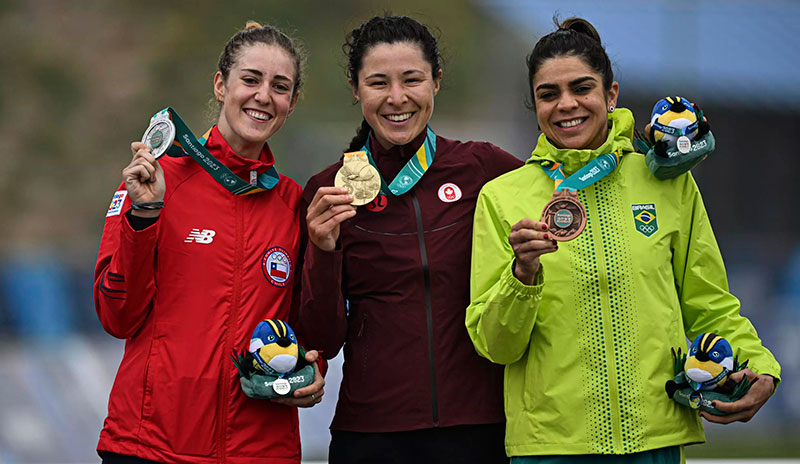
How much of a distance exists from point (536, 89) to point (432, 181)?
1.43 ft

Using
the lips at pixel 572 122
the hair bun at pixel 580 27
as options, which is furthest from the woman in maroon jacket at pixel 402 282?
the hair bun at pixel 580 27

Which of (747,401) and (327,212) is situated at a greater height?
(327,212)

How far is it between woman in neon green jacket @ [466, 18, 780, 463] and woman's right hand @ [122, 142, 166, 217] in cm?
95

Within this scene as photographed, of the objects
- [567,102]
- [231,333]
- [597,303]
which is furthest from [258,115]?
[597,303]

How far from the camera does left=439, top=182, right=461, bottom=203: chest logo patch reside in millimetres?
2902

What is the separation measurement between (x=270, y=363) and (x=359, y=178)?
2.10 feet

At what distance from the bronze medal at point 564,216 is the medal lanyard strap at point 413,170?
1.51 ft

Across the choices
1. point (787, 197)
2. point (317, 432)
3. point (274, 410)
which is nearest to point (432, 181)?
point (274, 410)

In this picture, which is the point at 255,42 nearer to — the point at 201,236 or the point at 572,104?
the point at 201,236

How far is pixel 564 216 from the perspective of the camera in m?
2.63

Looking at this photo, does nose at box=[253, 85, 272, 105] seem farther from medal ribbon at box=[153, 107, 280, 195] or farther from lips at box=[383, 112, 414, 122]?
lips at box=[383, 112, 414, 122]

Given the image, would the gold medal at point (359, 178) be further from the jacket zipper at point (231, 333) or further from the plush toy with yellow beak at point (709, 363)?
the plush toy with yellow beak at point (709, 363)

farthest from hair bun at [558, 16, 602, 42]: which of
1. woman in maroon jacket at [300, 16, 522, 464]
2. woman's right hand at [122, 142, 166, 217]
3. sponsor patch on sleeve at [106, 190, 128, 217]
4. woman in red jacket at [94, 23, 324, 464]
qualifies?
sponsor patch on sleeve at [106, 190, 128, 217]

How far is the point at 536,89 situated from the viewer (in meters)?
2.83
